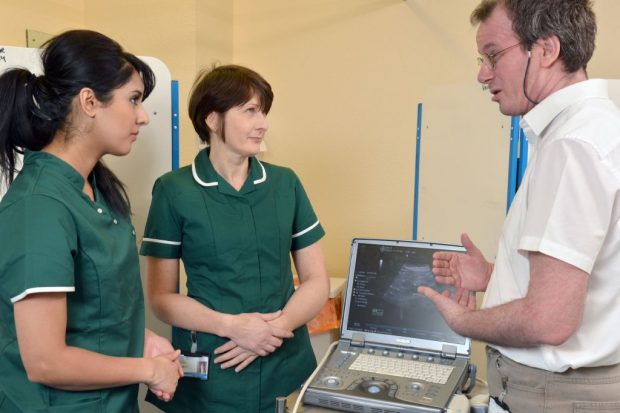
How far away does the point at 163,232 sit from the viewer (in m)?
1.39

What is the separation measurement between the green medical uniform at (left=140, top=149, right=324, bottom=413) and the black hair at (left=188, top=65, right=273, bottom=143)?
15 cm

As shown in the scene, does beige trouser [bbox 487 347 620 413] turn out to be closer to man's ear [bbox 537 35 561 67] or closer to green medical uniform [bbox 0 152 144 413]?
man's ear [bbox 537 35 561 67]

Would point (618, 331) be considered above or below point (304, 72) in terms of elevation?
below

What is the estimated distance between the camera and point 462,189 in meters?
2.13

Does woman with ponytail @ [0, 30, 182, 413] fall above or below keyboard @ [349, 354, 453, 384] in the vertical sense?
above

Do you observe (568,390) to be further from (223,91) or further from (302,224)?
(223,91)

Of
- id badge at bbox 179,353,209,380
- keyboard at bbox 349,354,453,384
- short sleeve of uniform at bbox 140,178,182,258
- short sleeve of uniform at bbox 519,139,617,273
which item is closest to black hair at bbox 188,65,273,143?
short sleeve of uniform at bbox 140,178,182,258

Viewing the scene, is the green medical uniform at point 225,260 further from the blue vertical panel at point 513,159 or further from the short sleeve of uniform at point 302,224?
the blue vertical panel at point 513,159

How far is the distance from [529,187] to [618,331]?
0.27m

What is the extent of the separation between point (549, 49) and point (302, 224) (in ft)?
2.61

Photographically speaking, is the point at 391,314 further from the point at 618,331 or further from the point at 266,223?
the point at 618,331

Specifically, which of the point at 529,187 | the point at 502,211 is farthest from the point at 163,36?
the point at 529,187

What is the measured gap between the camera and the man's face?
3.21 feet

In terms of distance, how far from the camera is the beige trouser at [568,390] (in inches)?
35.4
